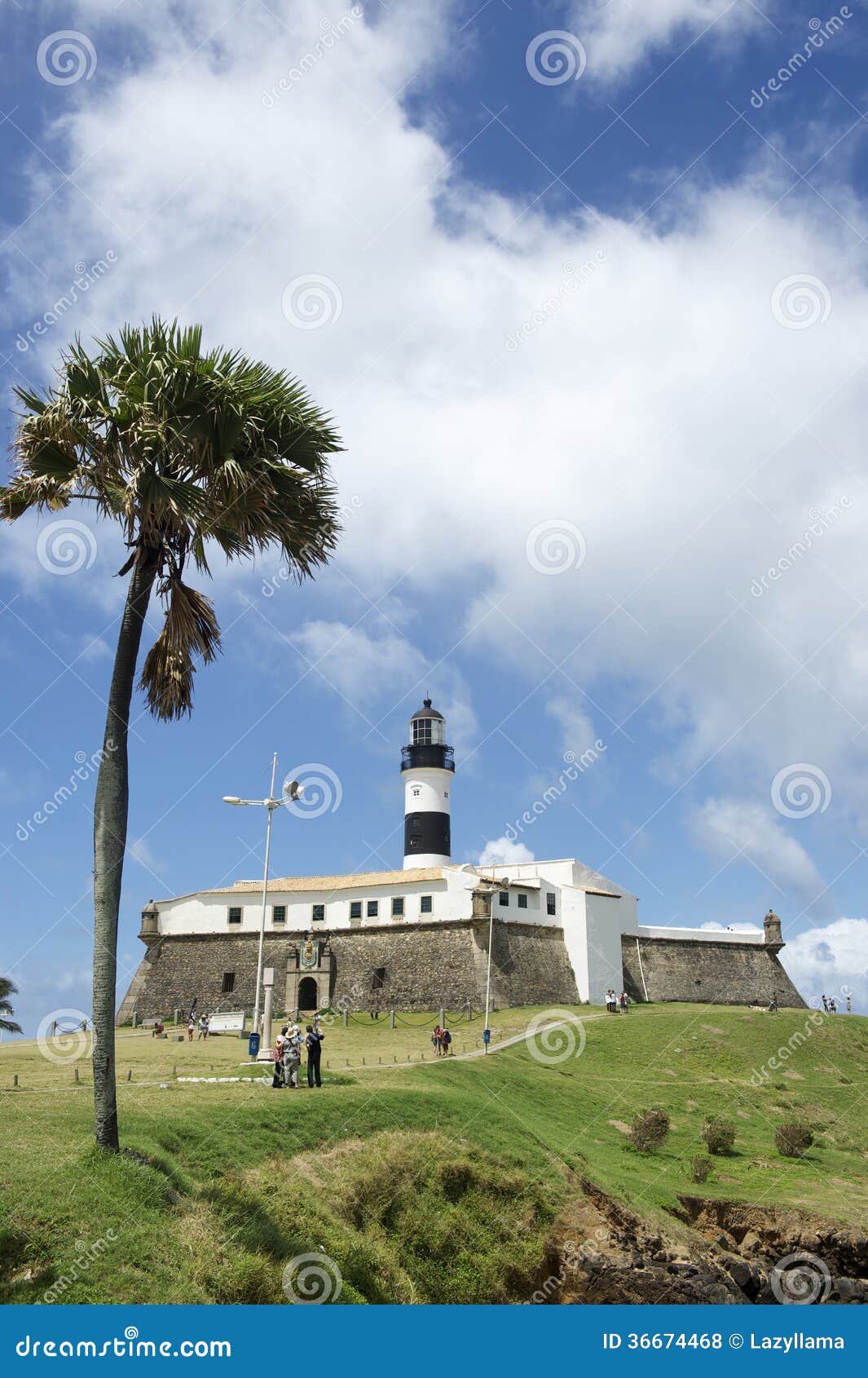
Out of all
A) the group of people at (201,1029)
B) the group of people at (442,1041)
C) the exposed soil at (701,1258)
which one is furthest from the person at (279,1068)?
the group of people at (201,1029)

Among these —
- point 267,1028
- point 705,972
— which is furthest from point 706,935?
point 267,1028

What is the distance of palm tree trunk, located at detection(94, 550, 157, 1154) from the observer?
11.8 m

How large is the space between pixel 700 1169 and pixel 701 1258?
21.2 feet

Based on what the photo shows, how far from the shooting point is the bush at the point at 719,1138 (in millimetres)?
28188

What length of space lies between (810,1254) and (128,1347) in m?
16.9

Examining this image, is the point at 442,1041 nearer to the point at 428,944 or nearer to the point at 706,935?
the point at 428,944

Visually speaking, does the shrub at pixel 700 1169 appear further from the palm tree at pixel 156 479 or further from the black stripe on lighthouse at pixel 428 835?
the black stripe on lighthouse at pixel 428 835

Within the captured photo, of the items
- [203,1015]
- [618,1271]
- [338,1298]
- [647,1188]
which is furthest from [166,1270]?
[203,1015]

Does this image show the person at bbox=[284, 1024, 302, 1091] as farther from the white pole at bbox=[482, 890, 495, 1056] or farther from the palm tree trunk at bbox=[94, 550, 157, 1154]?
the white pole at bbox=[482, 890, 495, 1056]

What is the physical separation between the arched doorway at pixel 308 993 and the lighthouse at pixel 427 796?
29.6ft

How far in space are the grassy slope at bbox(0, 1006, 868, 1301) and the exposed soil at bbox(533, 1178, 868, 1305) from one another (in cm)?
63

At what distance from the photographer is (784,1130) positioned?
1161 inches

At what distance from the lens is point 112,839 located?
40.4 feet

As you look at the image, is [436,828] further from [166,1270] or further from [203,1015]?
[166,1270]
